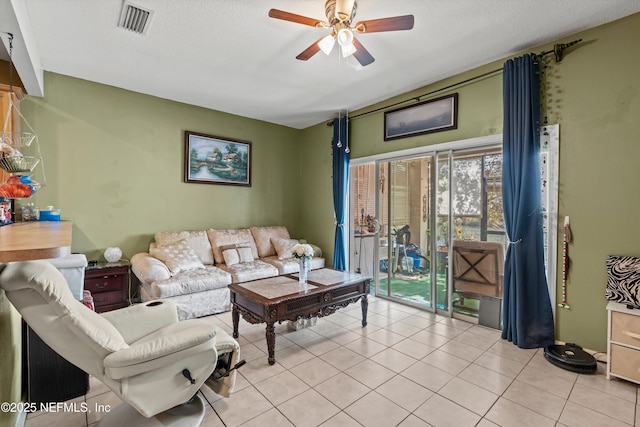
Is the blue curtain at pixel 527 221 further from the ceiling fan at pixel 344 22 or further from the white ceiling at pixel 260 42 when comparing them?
the ceiling fan at pixel 344 22

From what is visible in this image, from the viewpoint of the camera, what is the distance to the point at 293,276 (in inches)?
138

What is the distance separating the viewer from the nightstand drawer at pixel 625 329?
2227mm

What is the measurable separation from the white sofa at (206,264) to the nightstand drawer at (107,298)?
10.1 inches

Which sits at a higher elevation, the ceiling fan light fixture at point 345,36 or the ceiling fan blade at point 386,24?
the ceiling fan blade at point 386,24

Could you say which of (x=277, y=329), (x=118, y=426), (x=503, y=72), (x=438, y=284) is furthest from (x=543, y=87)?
(x=118, y=426)

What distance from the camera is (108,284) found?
11.8ft

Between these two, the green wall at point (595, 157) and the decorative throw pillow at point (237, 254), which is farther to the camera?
the decorative throw pillow at point (237, 254)

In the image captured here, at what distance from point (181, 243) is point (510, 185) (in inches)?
160

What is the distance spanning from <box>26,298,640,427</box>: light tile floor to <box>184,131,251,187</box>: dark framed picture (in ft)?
8.85

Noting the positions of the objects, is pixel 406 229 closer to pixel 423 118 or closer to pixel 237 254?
pixel 423 118

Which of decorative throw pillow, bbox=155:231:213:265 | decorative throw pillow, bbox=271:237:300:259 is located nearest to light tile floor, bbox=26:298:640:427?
decorative throw pillow, bbox=155:231:213:265

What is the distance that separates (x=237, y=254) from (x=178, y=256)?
0.84 m

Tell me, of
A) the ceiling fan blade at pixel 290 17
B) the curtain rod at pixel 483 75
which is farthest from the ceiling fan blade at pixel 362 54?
the curtain rod at pixel 483 75

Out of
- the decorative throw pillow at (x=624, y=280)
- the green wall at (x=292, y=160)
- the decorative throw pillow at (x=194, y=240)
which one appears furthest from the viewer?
the decorative throw pillow at (x=194, y=240)
